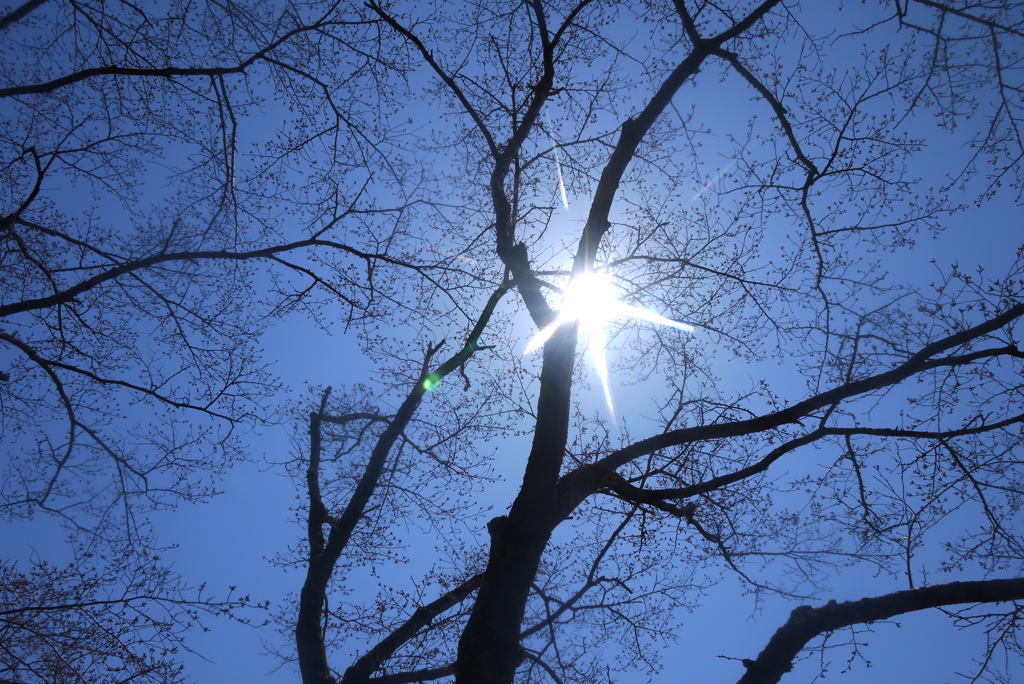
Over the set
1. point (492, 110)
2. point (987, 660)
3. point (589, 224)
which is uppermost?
point (492, 110)

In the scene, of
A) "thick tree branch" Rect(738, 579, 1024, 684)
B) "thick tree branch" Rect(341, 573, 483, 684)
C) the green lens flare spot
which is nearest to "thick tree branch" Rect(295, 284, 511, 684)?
the green lens flare spot

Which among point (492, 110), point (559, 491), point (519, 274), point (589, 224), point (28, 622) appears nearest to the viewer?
point (559, 491)

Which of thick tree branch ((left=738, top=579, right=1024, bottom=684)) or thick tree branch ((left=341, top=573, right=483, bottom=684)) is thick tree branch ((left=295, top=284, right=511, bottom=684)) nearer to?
thick tree branch ((left=341, top=573, right=483, bottom=684))

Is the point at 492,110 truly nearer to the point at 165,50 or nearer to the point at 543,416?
the point at 165,50

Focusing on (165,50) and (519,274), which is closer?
(165,50)

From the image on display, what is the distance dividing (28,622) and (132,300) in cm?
298

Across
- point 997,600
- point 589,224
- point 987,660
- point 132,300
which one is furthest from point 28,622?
point 987,660

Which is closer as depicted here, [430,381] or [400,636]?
[400,636]

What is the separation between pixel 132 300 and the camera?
5.74 meters

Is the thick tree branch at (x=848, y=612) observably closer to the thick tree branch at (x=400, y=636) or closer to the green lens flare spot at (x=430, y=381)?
the thick tree branch at (x=400, y=636)

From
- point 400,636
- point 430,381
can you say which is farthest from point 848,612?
point 430,381

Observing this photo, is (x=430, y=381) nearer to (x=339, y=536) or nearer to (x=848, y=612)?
(x=339, y=536)

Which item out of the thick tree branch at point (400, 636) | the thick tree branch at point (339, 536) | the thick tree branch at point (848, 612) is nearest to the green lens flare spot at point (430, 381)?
the thick tree branch at point (339, 536)

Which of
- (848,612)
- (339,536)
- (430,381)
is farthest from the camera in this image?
(430,381)
